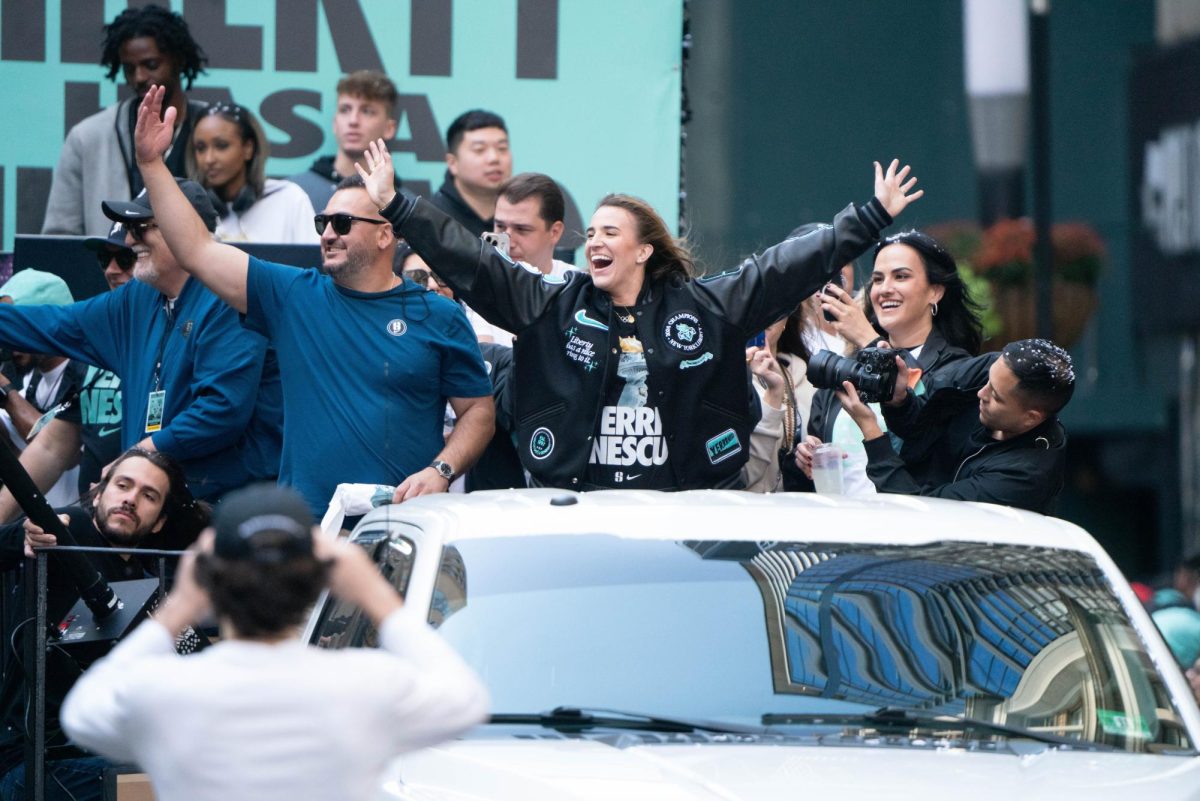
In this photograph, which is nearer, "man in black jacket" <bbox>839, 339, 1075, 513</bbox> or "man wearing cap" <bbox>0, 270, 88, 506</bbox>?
"man in black jacket" <bbox>839, 339, 1075, 513</bbox>

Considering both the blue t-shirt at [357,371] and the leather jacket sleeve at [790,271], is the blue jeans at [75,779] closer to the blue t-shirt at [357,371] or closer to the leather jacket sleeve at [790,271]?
the blue t-shirt at [357,371]

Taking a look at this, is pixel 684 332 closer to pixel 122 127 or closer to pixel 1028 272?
pixel 122 127

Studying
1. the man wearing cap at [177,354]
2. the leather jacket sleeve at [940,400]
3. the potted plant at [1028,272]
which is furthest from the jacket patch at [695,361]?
the potted plant at [1028,272]

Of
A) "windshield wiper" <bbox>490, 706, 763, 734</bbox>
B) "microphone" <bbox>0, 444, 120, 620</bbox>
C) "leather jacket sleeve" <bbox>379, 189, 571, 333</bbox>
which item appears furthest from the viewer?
"leather jacket sleeve" <bbox>379, 189, 571, 333</bbox>

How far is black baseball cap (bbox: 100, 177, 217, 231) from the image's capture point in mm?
7547

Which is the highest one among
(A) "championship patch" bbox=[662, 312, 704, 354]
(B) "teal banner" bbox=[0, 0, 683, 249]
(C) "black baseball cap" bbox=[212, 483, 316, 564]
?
(B) "teal banner" bbox=[0, 0, 683, 249]

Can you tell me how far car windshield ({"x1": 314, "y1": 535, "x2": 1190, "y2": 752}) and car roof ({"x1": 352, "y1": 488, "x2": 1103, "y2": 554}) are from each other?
0.04 metres

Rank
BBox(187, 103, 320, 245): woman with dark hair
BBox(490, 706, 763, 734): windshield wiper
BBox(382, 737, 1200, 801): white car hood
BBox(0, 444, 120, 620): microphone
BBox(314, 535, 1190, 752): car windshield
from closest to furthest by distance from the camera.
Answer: BBox(382, 737, 1200, 801): white car hood < BBox(490, 706, 763, 734): windshield wiper < BBox(314, 535, 1190, 752): car windshield < BBox(0, 444, 120, 620): microphone < BBox(187, 103, 320, 245): woman with dark hair

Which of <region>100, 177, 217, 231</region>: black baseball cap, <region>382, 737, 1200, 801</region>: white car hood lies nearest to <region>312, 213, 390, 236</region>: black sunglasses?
<region>100, 177, 217, 231</region>: black baseball cap

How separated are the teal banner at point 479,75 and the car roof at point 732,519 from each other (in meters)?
4.82

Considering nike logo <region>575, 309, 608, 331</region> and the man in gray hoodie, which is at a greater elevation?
the man in gray hoodie

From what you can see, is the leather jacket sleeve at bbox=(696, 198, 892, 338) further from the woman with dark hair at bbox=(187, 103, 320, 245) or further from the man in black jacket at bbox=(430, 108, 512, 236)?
the woman with dark hair at bbox=(187, 103, 320, 245)

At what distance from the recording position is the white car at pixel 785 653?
421cm

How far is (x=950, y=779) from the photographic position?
4.13 meters
